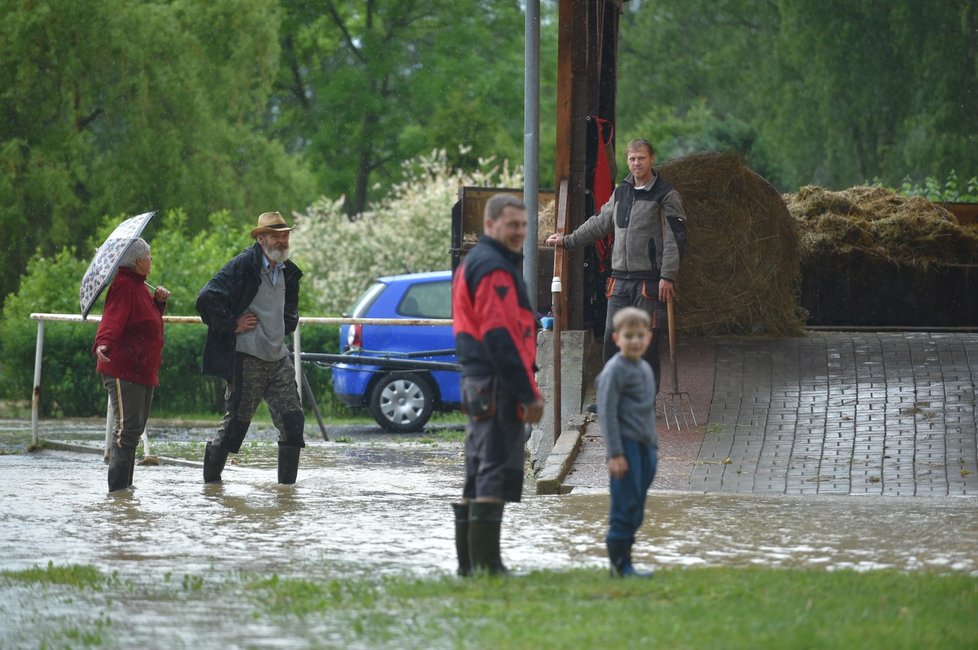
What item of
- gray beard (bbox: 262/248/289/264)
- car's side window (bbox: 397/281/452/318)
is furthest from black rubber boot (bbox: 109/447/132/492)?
car's side window (bbox: 397/281/452/318)

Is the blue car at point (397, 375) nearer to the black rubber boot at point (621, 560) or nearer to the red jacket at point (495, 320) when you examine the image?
the red jacket at point (495, 320)

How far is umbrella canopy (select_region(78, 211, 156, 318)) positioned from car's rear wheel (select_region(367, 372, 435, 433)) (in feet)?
21.5

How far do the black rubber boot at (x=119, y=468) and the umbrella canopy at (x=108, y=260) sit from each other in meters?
0.93

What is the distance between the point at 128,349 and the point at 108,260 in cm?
59

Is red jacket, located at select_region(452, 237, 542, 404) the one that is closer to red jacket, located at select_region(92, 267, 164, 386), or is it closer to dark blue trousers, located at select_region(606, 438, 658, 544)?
dark blue trousers, located at select_region(606, 438, 658, 544)

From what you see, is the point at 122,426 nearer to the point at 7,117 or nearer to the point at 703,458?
the point at 703,458

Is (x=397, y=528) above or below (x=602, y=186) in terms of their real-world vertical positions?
below

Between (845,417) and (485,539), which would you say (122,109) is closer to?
(845,417)

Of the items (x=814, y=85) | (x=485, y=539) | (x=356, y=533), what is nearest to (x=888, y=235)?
(x=356, y=533)

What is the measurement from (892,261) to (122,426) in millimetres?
8528

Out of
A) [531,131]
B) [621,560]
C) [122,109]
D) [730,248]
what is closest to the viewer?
[621,560]

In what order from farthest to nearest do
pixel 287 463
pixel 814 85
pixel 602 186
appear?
1. pixel 814 85
2. pixel 602 186
3. pixel 287 463

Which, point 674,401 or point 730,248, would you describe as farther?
point 730,248

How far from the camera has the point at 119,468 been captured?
10664 millimetres
